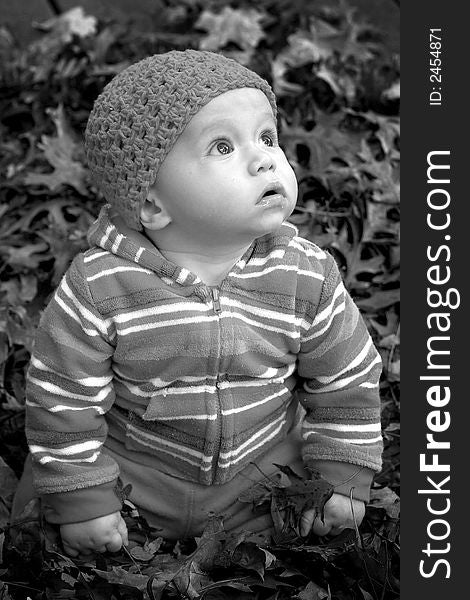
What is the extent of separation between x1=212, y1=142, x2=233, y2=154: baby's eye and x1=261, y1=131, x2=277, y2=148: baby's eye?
0.10 m

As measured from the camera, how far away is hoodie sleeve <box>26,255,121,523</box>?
6.75 feet

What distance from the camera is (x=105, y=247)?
6.91 ft

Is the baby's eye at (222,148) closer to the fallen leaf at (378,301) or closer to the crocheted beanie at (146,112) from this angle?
the crocheted beanie at (146,112)

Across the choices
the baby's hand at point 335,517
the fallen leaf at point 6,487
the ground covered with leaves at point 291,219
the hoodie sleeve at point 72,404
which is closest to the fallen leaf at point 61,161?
the ground covered with leaves at point 291,219

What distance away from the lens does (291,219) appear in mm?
3156

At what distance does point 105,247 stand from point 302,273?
42cm

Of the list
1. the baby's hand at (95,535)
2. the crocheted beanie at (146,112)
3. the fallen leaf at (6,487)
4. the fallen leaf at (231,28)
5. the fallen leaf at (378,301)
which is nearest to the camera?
the crocheted beanie at (146,112)

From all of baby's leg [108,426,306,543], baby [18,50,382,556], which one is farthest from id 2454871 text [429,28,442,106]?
baby's leg [108,426,306,543]

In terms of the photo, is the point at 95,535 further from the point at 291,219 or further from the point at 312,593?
the point at 291,219

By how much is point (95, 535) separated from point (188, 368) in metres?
0.43

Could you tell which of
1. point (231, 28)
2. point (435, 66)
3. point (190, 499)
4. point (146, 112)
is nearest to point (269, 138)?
point (146, 112)

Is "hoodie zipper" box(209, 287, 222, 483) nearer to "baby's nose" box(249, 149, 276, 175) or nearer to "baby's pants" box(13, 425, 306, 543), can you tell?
"baby's pants" box(13, 425, 306, 543)

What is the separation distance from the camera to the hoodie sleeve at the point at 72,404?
2057 mm

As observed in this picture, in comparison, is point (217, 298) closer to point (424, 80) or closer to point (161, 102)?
point (161, 102)
